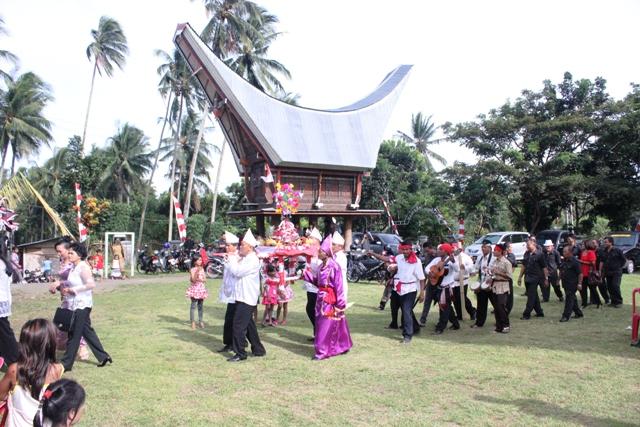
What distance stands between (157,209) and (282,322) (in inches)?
1385

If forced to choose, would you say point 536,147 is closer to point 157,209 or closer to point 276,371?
point 276,371

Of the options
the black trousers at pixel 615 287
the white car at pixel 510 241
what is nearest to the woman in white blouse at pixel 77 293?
the black trousers at pixel 615 287

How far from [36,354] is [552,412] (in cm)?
448

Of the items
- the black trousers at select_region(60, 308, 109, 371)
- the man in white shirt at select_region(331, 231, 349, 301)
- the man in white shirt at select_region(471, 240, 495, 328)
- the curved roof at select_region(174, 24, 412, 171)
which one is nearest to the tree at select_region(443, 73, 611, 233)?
the curved roof at select_region(174, 24, 412, 171)

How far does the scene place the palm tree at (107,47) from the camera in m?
35.0

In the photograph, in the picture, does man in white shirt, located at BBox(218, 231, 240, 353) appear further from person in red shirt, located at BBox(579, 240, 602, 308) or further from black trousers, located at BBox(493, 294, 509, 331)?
person in red shirt, located at BBox(579, 240, 602, 308)

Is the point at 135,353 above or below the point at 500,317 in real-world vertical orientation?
below

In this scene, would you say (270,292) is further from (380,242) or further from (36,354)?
(380,242)

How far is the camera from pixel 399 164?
39500 millimetres

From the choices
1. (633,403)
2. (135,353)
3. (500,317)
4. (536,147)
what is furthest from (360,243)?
(633,403)

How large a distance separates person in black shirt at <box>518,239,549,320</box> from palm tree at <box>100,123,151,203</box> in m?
36.0

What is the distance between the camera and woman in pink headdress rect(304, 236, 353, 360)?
7355 mm

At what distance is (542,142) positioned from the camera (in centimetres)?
2722

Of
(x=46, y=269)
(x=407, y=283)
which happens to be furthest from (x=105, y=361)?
(x=46, y=269)
